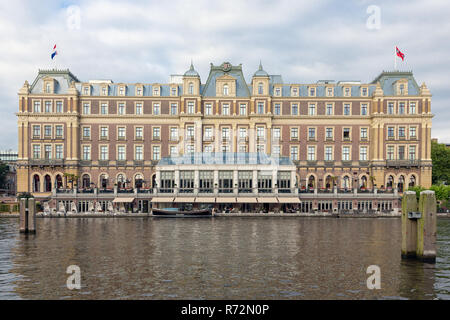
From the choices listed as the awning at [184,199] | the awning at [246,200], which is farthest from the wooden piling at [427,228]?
the awning at [184,199]

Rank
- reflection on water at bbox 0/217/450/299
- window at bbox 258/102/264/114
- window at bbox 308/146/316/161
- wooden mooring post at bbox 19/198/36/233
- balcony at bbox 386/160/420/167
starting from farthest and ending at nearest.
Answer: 1. window at bbox 308/146/316/161
2. window at bbox 258/102/264/114
3. balcony at bbox 386/160/420/167
4. wooden mooring post at bbox 19/198/36/233
5. reflection on water at bbox 0/217/450/299

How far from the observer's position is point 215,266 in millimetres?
30766

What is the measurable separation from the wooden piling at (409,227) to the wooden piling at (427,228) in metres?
0.60

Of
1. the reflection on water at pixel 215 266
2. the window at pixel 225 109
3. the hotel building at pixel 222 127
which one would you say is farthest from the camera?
the window at pixel 225 109

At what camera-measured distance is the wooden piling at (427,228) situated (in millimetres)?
30828

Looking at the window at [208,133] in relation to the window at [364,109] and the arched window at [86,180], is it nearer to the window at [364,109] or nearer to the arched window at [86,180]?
the arched window at [86,180]

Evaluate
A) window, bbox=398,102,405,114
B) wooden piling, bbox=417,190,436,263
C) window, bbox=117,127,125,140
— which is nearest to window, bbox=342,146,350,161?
window, bbox=398,102,405,114

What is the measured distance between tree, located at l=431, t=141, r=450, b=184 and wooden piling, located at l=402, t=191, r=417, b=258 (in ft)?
289

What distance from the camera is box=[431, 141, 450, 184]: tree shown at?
361 feet

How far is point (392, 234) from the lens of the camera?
50375mm

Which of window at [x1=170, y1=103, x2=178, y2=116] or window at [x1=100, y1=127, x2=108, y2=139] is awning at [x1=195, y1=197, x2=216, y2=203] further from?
window at [x1=100, y1=127, x2=108, y2=139]

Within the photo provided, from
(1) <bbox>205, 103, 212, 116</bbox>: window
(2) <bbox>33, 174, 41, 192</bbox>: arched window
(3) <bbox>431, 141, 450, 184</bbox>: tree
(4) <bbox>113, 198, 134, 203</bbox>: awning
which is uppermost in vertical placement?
(1) <bbox>205, 103, 212, 116</bbox>: window

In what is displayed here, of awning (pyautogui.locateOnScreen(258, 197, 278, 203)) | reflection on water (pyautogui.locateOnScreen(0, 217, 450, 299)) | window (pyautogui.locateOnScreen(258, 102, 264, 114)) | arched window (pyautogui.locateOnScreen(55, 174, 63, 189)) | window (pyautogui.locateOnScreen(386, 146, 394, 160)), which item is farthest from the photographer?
window (pyautogui.locateOnScreen(258, 102, 264, 114))
